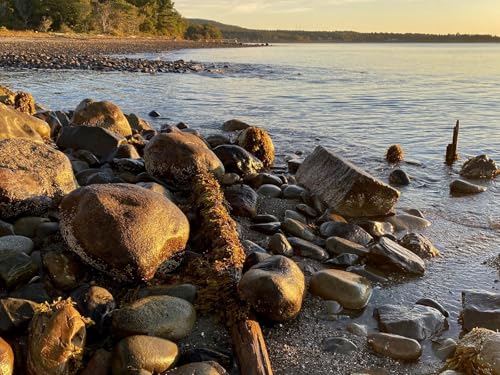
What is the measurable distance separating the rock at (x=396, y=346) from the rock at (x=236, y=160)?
4.18 metres

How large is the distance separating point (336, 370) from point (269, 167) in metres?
5.68

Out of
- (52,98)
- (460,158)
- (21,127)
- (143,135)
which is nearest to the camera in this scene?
(21,127)

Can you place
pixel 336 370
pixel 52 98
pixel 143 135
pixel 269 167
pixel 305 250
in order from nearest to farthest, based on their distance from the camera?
pixel 336 370
pixel 305 250
pixel 269 167
pixel 143 135
pixel 52 98

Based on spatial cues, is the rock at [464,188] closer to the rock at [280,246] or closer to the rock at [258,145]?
the rock at [258,145]

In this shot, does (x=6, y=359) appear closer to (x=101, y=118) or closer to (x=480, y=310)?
(x=480, y=310)

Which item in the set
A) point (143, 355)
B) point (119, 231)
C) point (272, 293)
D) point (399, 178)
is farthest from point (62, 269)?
point (399, 178)

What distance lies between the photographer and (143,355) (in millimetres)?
3053

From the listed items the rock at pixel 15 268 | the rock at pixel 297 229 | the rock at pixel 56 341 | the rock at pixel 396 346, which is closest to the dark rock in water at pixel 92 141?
the rock at pixel 297 229

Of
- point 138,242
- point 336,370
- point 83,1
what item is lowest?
point 336,370

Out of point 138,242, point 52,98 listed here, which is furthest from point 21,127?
point 52,98

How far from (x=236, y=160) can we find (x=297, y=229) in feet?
7.38

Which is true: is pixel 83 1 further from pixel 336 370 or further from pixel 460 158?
pixel 336 370

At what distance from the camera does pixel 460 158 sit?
10.7 metres

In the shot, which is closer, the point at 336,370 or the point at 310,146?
the point at 336,370
